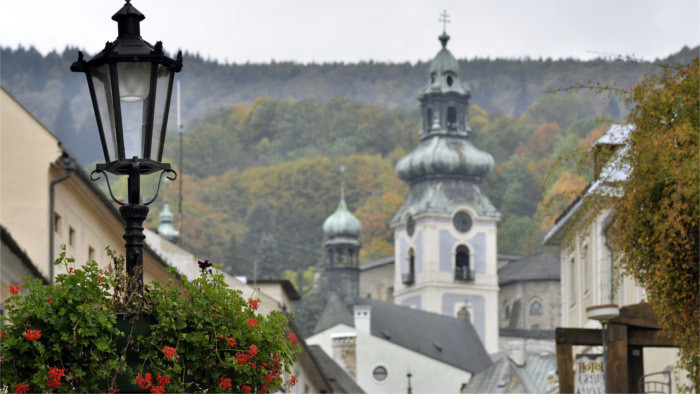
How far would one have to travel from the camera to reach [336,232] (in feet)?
340

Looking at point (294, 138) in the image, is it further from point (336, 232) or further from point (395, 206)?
point (336, 232)

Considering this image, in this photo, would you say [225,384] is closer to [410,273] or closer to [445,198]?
[445,198]

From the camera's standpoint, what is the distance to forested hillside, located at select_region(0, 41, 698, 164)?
506 feet

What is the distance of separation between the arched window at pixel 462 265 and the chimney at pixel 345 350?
18.9 metres

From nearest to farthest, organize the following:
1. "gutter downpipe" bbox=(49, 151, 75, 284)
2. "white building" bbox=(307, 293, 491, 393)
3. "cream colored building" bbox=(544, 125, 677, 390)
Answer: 1. "gutter downpipe" bbox=(49, 151, 75, 284)
2. "cream colored building" bbox=(544, 125, 677, 390)
3. "white building" bbox=(307, 293, 491, 393)

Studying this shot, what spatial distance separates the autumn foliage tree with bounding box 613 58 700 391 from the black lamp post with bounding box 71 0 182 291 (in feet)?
14.9

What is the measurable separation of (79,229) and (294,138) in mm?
143111

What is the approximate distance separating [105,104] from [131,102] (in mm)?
127

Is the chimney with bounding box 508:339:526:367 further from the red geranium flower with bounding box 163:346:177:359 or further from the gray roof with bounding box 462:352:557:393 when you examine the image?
the red geranium flower with bounding box 163:346:177:359

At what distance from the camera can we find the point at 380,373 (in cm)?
8781

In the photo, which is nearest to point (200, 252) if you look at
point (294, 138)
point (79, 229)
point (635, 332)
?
point (294, 138)

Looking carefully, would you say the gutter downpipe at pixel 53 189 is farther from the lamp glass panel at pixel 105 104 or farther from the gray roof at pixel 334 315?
the gray roof at pixel 334 315

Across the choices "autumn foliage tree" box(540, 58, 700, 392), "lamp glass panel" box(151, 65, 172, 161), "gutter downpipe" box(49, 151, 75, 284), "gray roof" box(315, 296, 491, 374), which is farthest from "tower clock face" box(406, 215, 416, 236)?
"lamp glass panel" box(151, 65, 172, 161)

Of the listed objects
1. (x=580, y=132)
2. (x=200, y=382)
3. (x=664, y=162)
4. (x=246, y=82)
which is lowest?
(x=200, y=382)
